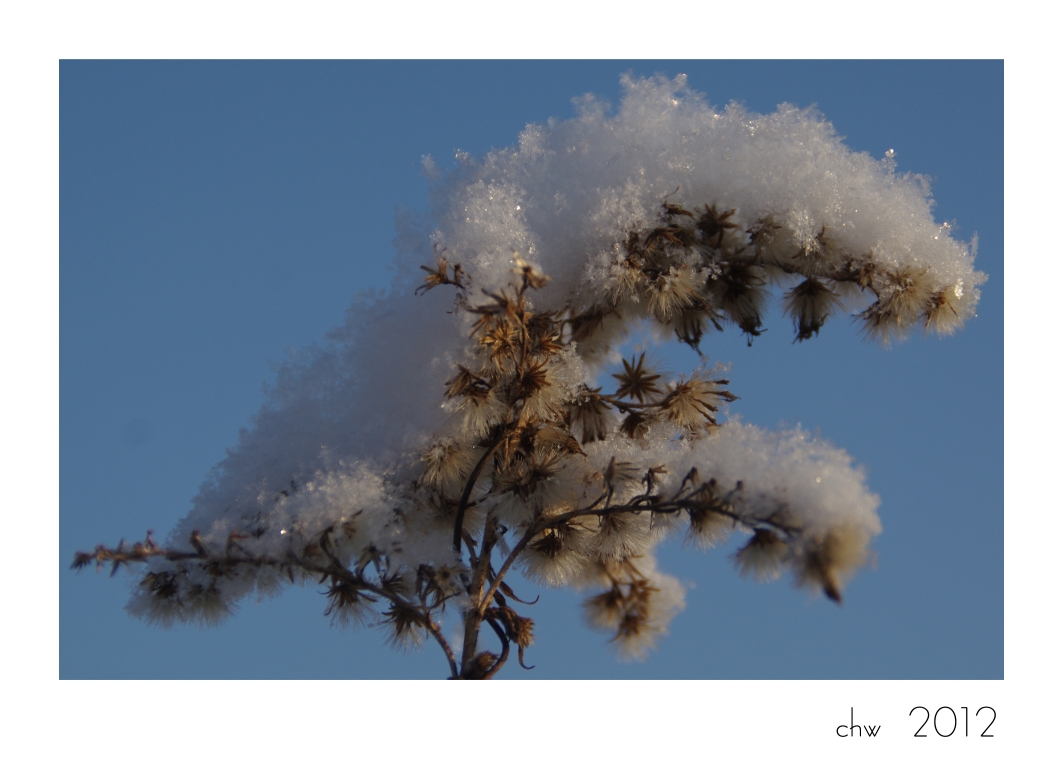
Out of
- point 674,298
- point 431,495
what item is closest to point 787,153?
point 674,298

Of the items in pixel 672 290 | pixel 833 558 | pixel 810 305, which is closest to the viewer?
pixel 833 558

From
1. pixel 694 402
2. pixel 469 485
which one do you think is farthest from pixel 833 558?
pixel 469 485

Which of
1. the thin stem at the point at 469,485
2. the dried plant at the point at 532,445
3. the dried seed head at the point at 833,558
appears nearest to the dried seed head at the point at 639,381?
the dried plant at the point at 532,445

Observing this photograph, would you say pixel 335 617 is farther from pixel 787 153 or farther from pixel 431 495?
pixel 787 153

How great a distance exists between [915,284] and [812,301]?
29 centimetres

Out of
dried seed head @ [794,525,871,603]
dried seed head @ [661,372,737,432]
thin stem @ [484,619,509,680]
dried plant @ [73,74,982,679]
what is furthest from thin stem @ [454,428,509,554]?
dried seed head @ [794,525,871,603]

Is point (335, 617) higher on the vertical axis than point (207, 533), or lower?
lower

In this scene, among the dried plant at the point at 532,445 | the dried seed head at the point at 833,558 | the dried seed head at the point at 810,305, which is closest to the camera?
the dried seed head at the point at 833,558

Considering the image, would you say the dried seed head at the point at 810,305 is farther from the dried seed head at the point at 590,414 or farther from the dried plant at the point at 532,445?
the dried seed head at the point at 590,414

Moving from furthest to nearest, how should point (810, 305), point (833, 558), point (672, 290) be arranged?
point (810, 305) → point (672, 290) → point (833, 558)

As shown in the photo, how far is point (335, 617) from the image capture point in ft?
8.47

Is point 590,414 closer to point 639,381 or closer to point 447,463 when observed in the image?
point 639,381

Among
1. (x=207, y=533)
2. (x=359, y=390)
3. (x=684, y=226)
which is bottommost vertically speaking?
(x=207, y=533)

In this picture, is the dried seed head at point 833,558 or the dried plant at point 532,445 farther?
the dried plant at point 532,445
